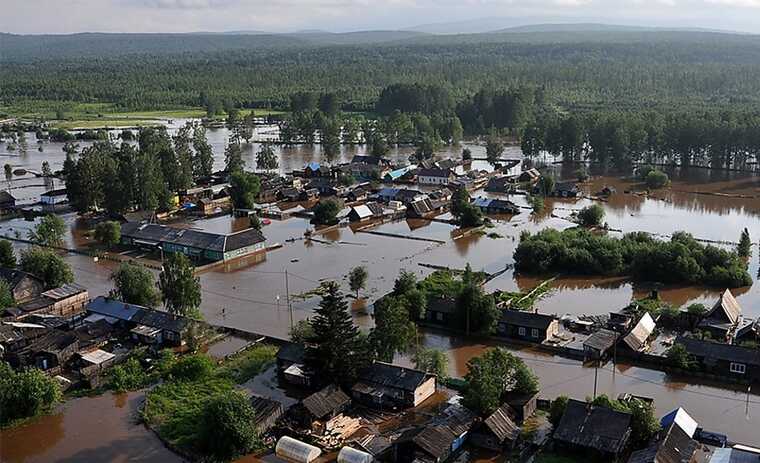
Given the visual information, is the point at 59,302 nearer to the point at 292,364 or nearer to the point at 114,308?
the point at 114,308

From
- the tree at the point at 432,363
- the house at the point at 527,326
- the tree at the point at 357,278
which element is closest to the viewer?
the tree at the point at 432,363

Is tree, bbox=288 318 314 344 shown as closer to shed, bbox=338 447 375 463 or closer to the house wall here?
the house wall

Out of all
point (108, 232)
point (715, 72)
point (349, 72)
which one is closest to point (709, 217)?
point (108, 232)

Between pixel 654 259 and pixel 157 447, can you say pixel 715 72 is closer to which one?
pixel 654 259

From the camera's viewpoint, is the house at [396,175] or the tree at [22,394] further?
the house at [396,175]

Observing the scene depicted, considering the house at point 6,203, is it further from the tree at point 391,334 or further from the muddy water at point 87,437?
the tree at point 391,334

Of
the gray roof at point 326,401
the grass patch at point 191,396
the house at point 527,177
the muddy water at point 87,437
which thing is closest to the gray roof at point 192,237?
the grass patch at point 191,396

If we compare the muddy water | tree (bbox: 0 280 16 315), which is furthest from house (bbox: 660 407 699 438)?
tree (bbox: 0 280 16 315)
